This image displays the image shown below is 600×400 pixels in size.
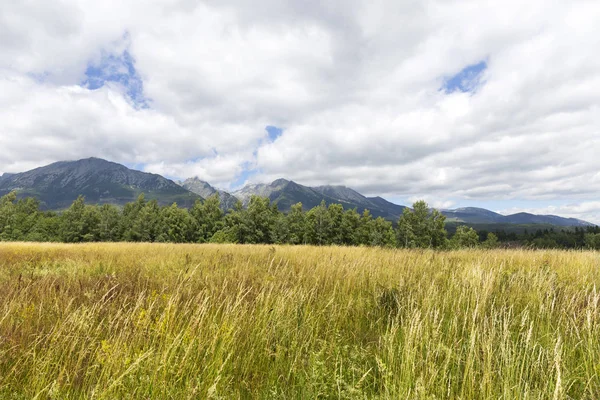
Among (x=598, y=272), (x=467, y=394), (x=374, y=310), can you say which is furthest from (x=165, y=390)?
(x=598, y=272)

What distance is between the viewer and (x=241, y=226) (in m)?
48.2

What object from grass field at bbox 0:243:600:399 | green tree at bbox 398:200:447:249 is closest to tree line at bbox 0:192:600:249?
green tree at bbox 398:200:447:249

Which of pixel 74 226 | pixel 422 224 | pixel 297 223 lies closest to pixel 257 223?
pixel 297 223

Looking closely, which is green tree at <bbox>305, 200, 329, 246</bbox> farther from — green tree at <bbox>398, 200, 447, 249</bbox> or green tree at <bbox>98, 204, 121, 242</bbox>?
green tree at <bbox>98, 204, 121, 242</bbox>

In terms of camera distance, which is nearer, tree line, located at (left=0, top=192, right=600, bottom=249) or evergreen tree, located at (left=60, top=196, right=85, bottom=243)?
tree line, located at (left=0, top=192, right=600, bottom=249)

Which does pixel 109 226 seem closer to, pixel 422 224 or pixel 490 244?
pixel 422 224

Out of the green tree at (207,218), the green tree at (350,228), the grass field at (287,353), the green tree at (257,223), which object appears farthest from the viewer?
the green tree at (207,218)

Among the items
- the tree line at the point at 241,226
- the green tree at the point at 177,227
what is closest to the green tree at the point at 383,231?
the tree line at the point at 241,226

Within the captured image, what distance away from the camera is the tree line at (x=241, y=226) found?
49594mm

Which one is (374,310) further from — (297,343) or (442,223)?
(442,223)

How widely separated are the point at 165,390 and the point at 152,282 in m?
3.32

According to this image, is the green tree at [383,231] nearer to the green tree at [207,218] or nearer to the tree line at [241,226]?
the tree line at [241,226]

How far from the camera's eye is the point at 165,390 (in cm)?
194

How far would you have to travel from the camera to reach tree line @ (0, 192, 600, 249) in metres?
49.6
